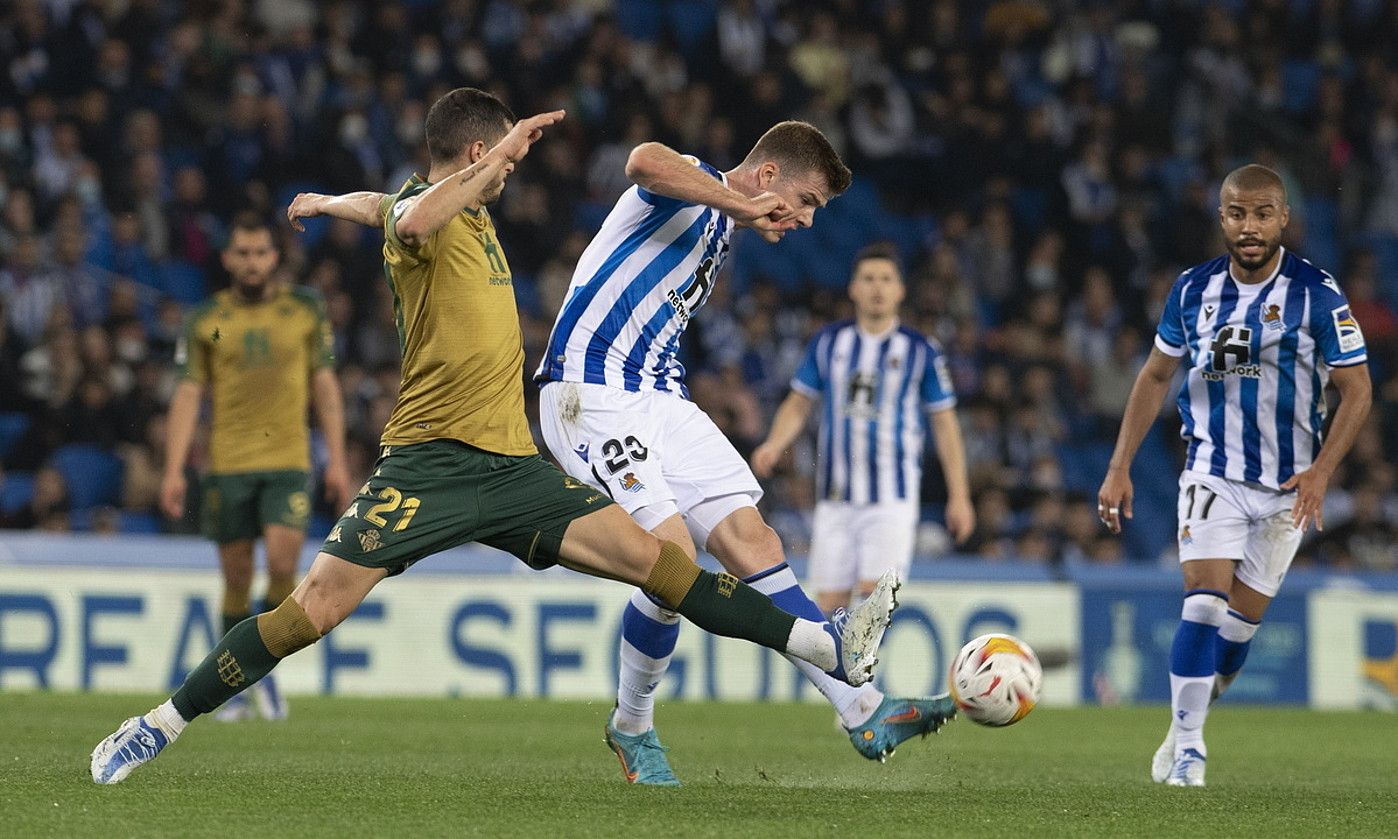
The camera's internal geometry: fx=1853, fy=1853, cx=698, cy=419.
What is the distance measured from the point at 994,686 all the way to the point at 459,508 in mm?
1723

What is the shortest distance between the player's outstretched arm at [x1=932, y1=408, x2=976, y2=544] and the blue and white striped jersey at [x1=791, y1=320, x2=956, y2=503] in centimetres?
10

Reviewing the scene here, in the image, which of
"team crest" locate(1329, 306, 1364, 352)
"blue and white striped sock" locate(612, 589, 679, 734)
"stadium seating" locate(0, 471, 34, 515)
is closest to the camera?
"blue and white striped sock" locate(612, 589, 679, 734)

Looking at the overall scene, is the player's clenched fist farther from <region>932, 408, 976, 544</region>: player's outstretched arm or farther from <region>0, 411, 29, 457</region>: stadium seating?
<region>0, 411, 29, 457</region>: stadium seating

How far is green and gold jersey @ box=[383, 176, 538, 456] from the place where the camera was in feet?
18.6

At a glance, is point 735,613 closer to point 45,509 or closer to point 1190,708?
point 1190,708

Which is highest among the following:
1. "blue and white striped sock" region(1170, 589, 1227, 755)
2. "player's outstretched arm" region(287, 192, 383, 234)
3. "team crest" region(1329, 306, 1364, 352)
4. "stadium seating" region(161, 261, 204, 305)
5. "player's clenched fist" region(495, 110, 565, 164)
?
"stadium seating" region(161, 261, 204, 305)

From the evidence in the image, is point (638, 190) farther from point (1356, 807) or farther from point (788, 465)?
point (788, 465)

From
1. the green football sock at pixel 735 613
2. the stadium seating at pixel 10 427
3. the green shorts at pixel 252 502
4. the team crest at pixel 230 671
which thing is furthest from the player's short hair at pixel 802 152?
the stadium seating at pixel 10 427

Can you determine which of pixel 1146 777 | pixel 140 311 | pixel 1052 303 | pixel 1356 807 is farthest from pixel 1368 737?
pixel 140 311

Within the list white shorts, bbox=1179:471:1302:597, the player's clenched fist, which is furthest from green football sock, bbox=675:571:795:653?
white shorts, bbox=1179:471:1302:597

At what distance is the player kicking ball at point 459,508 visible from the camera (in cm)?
553

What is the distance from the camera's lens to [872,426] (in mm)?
10281

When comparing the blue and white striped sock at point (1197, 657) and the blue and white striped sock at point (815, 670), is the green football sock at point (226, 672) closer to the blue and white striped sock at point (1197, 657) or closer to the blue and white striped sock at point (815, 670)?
the blue and white striped sock at point (815, 670)

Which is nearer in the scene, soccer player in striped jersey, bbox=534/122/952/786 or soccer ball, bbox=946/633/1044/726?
soccer ball, bbox=946/633/1044/726
